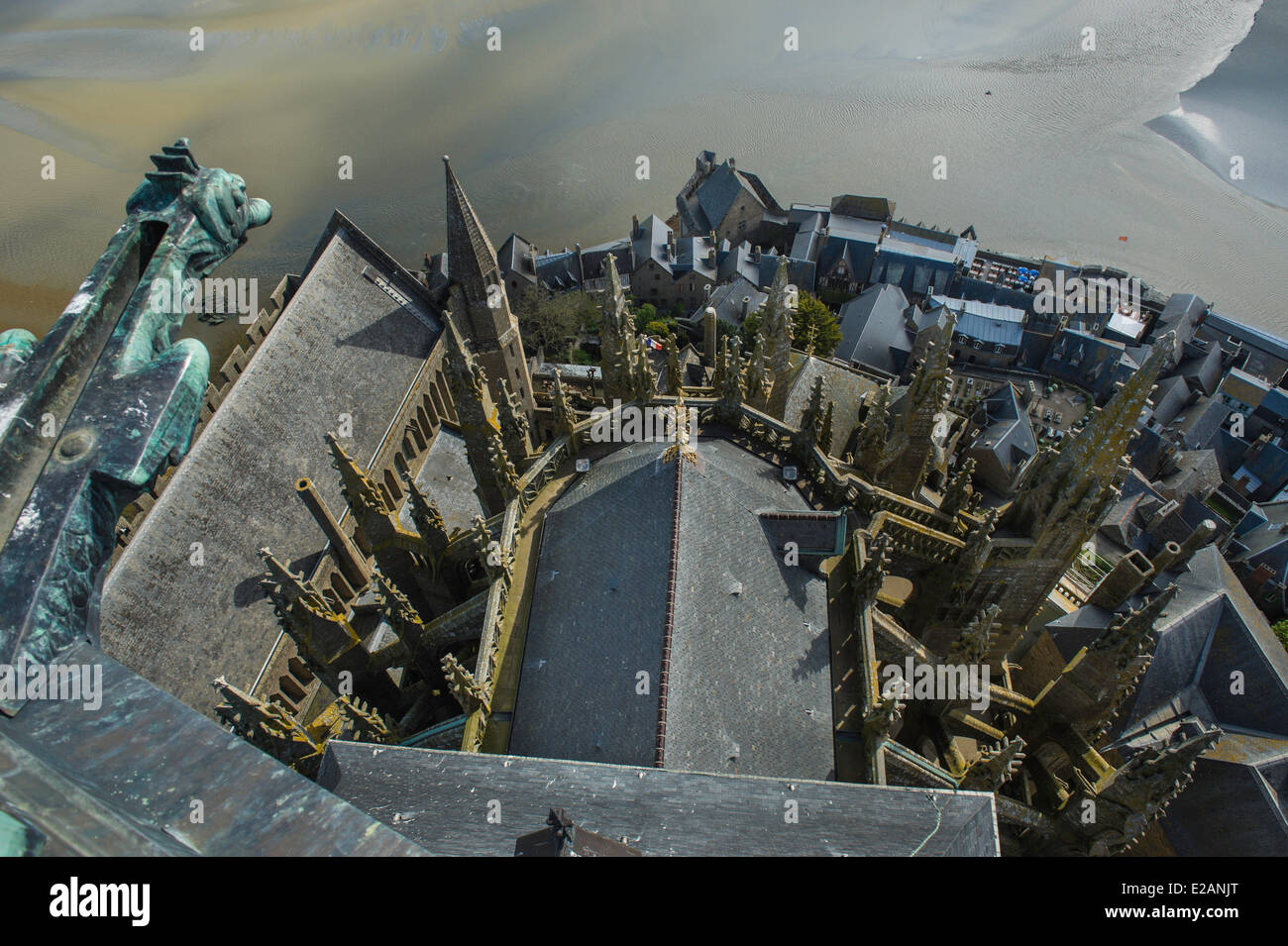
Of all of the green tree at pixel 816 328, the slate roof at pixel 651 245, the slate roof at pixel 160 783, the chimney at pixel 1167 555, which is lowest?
the chimney at pixel 1167 555

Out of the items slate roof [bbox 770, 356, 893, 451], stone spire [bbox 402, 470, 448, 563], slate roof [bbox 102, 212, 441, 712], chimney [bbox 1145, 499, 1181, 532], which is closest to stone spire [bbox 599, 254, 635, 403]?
stone spire [bbox 402, 470, 448, 563]

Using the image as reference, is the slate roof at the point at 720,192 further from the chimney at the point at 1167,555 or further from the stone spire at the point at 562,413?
the chimney at the point at 1167,555

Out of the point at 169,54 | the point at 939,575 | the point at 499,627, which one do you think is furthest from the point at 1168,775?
the point at 169,54

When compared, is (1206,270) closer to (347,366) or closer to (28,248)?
(347,366)

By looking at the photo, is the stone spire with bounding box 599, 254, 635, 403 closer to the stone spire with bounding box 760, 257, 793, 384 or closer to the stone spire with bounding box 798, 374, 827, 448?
the stone spire with bounding box 760, 257, 793, 384

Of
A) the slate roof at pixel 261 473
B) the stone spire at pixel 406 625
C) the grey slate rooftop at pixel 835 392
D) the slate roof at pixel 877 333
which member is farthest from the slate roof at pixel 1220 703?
the slate roof at pixel 261 473
